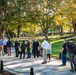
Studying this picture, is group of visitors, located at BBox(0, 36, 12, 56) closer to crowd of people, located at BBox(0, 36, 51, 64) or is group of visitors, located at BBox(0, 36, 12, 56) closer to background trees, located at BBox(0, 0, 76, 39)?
Answer: crowd of people, located at BBox(0, 36, 51, 64)

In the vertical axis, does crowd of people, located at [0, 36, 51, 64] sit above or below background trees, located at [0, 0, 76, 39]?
below

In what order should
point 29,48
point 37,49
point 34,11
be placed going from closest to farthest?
point 37,49 < point 29,48 < point 34,11

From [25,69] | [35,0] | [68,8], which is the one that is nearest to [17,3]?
[35,0]

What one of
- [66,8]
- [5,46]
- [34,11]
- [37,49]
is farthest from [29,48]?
[66,8]

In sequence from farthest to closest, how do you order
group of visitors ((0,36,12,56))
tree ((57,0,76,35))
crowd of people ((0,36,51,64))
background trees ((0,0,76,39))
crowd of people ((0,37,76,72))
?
tree ((57,0,76,35)), background trees ((0,0,76,39)), group of visitors ((0,36,12,56)), crowd of people ((0,36,51,64)), crowd of people ((0,37,76,72))

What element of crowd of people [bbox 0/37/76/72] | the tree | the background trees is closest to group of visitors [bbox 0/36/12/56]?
crowd of people [bbox 0/37/76/72]

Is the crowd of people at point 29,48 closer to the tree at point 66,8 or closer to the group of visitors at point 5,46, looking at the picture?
the group of visitors at point 5,46

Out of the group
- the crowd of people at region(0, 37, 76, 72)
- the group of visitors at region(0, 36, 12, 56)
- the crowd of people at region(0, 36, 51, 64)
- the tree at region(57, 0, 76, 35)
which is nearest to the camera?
the crowd of people at region(0, 37, 76, 72)

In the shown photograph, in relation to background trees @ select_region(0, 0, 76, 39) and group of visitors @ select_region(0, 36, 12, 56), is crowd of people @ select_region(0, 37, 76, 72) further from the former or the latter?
background trees @ select_region(0, 0, 76, 39)

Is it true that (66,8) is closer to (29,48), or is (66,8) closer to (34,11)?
(34,11)

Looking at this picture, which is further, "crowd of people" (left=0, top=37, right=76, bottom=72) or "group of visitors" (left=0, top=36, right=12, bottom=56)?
"group of visitors" (left=0, top=36, right=12, bottom=56)

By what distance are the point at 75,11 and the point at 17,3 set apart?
8927 millimetres

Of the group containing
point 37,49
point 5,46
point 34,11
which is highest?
point 34,11

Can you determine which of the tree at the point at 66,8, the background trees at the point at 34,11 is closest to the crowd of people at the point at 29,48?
the background trees at the point at 34,11
